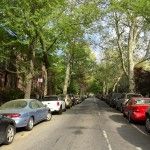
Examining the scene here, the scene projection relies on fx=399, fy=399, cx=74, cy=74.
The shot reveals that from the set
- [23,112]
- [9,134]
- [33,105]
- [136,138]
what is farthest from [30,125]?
[136,138]

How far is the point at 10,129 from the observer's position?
543 inches

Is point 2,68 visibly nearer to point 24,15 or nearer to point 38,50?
point 38,50

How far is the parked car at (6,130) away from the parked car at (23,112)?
8.35 feet

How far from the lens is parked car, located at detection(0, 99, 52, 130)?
1667 cm

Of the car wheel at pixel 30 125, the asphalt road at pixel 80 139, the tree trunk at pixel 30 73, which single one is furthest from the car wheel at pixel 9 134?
the tree trunk at pixel 30 73

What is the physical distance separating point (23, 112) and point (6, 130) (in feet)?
12.5

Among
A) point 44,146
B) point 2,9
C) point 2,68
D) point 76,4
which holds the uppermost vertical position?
point 76,4

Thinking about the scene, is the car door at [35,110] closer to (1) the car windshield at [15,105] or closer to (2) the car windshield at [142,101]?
(1) the car windshield at [15,105]

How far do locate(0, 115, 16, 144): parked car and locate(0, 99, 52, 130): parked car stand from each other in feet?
8.35

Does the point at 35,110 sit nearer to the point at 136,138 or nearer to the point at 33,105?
the point at 33,105

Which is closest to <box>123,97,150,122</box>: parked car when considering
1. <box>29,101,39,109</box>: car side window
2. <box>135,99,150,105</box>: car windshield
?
<box>135,99,150,105</box>: car windshield

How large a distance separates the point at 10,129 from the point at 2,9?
18.0 m

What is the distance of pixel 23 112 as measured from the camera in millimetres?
17109

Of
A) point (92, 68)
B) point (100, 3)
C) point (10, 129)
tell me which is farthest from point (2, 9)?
point (92, 68)
